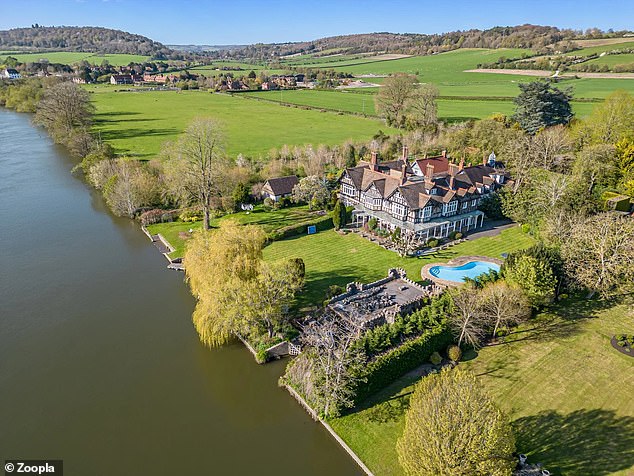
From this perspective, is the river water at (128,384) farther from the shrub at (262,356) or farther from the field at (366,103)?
the field at (366,103)

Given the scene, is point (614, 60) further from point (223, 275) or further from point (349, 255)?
point (223, 275)

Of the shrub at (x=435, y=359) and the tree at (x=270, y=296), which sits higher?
the tree at (x=270, y=296)

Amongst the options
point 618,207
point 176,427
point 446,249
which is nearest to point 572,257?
point 446,249

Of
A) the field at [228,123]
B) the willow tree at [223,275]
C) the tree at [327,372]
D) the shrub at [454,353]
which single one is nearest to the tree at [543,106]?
the field at [228,123]

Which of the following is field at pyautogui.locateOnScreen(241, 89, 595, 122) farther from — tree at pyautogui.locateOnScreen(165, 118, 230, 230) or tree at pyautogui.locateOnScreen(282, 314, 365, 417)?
tree at pyautogui.locateOnScreen(282, 314, 365, 417)

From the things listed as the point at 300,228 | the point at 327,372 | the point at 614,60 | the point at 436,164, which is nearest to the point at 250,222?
the point at 300,228

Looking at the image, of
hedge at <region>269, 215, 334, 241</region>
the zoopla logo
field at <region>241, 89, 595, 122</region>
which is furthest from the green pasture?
the zoopla logo

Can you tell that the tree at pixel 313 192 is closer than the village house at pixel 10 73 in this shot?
Yes

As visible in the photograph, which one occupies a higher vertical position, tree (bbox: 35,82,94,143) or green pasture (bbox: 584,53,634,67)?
green pasture (bbox: 584,53,634,67)
